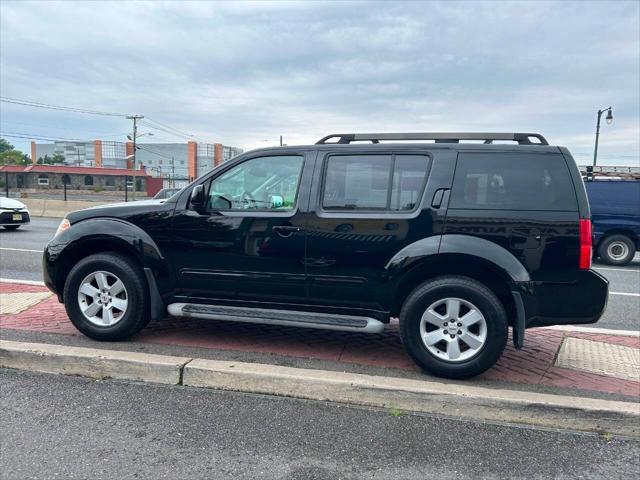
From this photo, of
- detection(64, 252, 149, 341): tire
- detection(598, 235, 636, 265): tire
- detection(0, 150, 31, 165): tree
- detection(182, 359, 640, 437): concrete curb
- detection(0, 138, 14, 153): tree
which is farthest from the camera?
detection(0, 138, 14, 153): tree

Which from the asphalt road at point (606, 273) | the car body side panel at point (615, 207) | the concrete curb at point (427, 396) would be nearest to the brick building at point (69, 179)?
the asphalt road at point (606, 273)

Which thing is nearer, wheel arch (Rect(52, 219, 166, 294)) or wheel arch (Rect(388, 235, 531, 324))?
wheel arch (Rect(388, 235, 531, 324))

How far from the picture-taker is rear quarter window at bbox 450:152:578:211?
391 cm

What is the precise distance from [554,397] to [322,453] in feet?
5.71

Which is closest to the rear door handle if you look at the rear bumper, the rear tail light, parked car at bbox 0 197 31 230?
the rear bumper

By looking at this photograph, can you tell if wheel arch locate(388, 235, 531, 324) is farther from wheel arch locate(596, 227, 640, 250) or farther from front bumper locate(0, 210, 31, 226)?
front bumper locate(0, 210, 31, 226)

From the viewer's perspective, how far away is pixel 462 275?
4.09 meters

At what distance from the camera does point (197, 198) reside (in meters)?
4.50

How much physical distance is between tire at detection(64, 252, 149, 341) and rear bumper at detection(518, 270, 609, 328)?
10.5 ft

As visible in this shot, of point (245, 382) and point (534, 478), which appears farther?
point (245, 382)

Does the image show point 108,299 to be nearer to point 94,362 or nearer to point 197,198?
point 94,362

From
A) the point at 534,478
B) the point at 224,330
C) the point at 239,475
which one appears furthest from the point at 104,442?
the point at 534,478

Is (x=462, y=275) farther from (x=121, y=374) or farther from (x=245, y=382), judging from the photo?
(x=121, y=374)

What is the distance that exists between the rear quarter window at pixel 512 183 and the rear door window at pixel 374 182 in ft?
1.05
